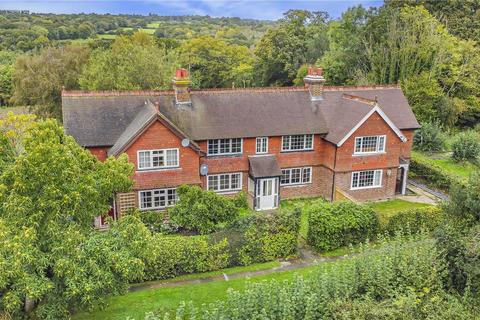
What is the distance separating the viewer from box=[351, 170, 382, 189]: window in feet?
107

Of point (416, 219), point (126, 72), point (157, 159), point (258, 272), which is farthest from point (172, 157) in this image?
point (126, 72)

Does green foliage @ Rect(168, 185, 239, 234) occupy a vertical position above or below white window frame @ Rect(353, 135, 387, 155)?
below

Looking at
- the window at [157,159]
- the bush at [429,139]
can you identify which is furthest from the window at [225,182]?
the bush at [429,139]

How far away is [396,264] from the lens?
54.7ft

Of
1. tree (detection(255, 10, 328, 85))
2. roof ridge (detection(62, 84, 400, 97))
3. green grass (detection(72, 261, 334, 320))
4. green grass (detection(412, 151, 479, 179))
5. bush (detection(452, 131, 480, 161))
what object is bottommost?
green grass (detection(72, 261, 334, 320))

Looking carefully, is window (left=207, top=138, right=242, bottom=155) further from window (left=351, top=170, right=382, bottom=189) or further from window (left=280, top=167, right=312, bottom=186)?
window (left=351, top=170, right=382, bottom=189)

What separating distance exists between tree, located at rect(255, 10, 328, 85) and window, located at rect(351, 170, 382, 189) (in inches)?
1681

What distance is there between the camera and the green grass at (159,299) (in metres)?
17.3

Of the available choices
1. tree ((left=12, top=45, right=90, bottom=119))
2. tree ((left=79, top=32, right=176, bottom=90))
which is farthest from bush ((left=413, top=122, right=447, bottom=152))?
tree ((left=12, top=45, right=90, bottom=119))

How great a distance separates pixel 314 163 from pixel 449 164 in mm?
17154

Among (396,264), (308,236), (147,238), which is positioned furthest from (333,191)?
(147,238)

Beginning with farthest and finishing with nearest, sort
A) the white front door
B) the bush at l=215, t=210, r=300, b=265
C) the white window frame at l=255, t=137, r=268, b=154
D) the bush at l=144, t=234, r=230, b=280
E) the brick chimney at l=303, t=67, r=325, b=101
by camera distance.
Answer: the brick chimney at l=303, t=67, r=325, b=101, the white window frame at l=255, t=137, r=268, b=154, the white front door, the bush at l=215, t=210, r=300, b=265, the bush at l=144, t=234, r=230, b=280

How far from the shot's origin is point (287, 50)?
74.0 m

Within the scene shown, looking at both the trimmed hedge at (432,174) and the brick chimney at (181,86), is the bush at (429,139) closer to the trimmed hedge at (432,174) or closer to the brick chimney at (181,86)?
the trimmed hedge at (432,174)
